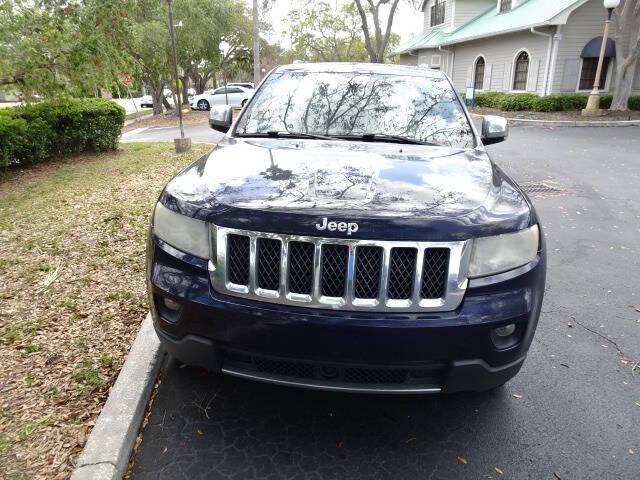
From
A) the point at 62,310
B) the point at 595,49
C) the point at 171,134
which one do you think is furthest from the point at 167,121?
the point at 62,310

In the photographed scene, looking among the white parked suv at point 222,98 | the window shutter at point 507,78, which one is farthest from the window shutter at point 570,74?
the white parked suv at point 222,98

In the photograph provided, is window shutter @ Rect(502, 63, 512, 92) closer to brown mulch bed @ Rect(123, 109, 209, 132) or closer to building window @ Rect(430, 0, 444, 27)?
building window @ Rect(430, 0, 444, 27)

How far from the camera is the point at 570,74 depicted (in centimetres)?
2050

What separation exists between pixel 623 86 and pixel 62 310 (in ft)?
69.0

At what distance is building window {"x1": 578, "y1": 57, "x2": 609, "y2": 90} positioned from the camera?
818 inches

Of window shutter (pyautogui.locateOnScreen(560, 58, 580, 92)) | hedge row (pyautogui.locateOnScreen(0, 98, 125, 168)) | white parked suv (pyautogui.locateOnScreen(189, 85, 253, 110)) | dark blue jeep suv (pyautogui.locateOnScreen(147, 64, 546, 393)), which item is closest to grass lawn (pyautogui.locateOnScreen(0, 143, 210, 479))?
dark blue jeep suv (pyautogui.locateOnScreen(147, 64, 546, 393))

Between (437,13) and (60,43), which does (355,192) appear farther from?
(437,13)

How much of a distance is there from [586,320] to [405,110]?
1987 millimetres

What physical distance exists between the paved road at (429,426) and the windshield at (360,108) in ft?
5.03

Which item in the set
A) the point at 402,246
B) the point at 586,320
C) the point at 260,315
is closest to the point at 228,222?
the point at 260,315

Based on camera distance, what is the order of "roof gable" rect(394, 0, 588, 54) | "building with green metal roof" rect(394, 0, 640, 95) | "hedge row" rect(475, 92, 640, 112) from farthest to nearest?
"building with green metal roof" rect(394, 0, 640, 95)
"hedge row" rect(475, 92, 640, 112)
"roof gable" rect(394, 0, 588, 54)

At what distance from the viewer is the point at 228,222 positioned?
6.88 feet

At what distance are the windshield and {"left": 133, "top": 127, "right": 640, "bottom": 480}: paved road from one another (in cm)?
153

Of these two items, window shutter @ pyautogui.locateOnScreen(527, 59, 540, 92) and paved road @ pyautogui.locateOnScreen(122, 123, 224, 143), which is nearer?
paved road @ pyautogui.locateOnScreen(122, 123, 224, 143)
